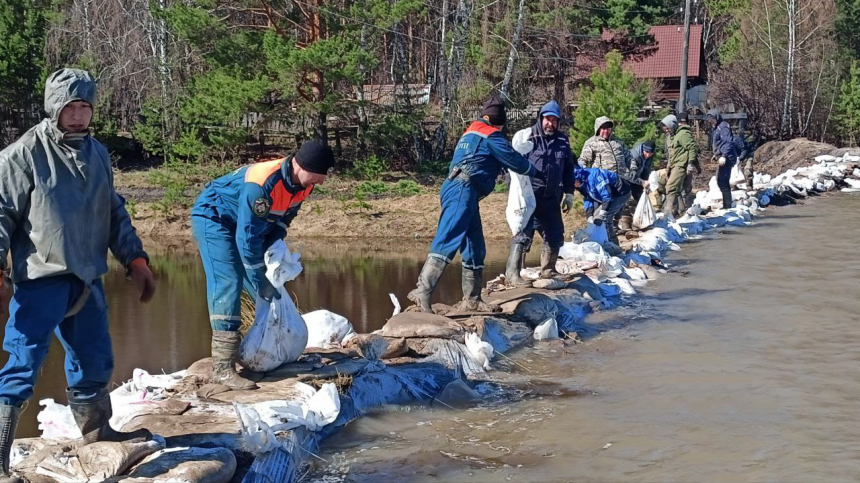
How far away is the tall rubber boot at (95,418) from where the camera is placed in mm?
4023

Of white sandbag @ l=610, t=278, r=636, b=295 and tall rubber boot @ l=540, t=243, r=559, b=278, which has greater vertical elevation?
tall rubber boot @ l=540, t=243, r=559, b=278

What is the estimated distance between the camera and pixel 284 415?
479 cm

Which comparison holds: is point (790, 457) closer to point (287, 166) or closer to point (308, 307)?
point (287, 166)

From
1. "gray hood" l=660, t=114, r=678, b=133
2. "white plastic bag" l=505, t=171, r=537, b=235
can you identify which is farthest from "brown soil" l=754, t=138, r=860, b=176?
"white plastic bag" l=505, t=171, r=537, b=235

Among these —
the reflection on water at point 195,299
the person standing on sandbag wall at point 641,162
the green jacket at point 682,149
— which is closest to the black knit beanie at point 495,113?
the reflection on water at point 195,299

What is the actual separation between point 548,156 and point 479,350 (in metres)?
2.25

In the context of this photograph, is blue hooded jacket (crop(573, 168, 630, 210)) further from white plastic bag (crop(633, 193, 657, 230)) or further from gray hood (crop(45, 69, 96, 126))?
gray hood (crop(45, 69, 96, 126))

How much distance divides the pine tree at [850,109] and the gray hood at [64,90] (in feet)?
93.9

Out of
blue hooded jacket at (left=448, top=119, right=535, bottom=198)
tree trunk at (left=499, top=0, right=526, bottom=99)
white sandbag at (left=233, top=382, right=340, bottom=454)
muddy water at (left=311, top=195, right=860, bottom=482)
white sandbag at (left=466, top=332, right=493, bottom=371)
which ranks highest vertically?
tree trunk at (left=499, top=0, right=526, bottom=99)

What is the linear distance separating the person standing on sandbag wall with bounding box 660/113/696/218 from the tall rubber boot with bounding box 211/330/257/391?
9098 mm

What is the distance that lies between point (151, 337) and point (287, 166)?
506cm

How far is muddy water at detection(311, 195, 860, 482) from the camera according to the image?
489 centimetres

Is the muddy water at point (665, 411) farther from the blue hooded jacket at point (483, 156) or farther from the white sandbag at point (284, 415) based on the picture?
the blue hooded jacket at point (483, 156)

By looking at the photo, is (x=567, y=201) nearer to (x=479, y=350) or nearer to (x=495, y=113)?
(x=495, y=113)
